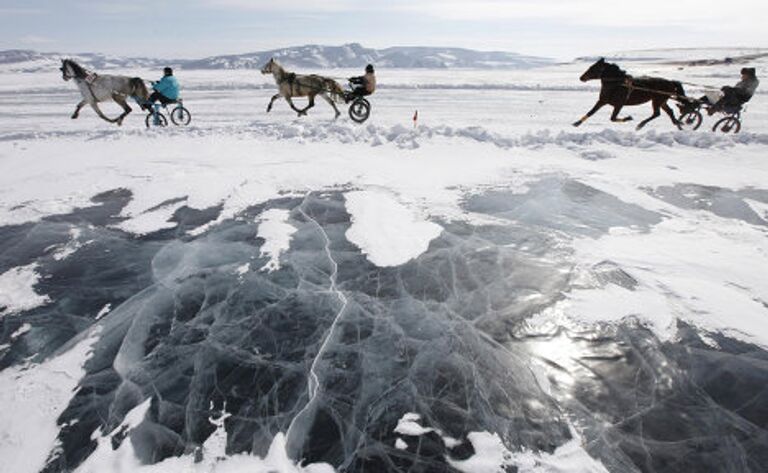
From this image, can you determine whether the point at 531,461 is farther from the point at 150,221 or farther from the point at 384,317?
the point at 150,221

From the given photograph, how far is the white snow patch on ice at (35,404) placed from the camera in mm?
3273

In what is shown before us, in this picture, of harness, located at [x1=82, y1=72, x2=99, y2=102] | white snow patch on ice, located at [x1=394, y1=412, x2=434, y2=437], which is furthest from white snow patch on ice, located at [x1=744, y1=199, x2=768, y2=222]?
harness, located at [x1=82, y1=72, x2=99, y2=102]

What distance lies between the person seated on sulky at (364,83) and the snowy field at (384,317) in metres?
4.58

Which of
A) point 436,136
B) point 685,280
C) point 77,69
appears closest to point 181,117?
point 77,69

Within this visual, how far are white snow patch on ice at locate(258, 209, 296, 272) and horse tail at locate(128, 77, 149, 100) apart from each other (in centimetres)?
857

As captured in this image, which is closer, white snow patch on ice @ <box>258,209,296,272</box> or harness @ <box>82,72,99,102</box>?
white snow patch on ice @ <box>258,209,296,272</box>

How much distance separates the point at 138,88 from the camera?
13.3 metres

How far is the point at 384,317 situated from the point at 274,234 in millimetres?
2612

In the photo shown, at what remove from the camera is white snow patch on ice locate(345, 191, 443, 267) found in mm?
6023

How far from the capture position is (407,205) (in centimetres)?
757

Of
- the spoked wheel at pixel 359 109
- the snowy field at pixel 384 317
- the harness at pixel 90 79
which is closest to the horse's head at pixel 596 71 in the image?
the snowy field at pixel 384 317

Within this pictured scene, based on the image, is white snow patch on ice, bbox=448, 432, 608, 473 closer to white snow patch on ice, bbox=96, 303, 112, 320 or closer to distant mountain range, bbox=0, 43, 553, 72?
white snow patch on ice, bbox=96, 303, 112, 320

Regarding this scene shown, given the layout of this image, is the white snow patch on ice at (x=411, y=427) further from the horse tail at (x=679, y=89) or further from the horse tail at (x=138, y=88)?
the horse tail at (x=138, y=88)

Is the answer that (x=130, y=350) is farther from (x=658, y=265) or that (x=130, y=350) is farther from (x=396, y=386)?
(x=658, y=265)
